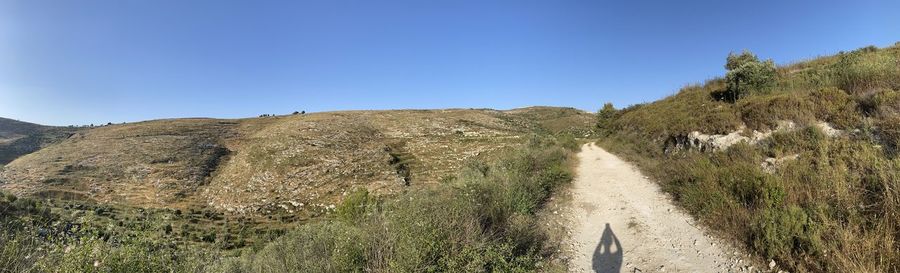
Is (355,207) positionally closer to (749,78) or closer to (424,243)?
(424,243)

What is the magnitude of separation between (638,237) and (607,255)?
3.51 ft

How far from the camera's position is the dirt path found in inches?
260

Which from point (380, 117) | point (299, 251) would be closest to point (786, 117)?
point (299, 251)

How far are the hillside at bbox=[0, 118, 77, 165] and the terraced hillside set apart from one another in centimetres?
2716

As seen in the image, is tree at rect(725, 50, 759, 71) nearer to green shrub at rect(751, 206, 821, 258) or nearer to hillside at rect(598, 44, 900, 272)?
hillside at rect(598, 44, 900, 272)

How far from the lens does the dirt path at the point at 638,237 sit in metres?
6.59

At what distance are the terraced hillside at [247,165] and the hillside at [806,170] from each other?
1437 inches

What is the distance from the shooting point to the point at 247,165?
61688mm

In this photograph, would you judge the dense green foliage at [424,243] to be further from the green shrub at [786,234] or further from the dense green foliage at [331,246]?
the green shrub at [786,234]

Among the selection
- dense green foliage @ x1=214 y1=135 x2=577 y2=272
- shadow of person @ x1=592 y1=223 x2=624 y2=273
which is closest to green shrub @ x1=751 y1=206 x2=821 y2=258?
shadow of person @ x1=592 y1=223 x2=624 y2=273

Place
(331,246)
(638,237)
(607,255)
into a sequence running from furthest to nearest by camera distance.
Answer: (638,237) < (607,255) < (331,246)

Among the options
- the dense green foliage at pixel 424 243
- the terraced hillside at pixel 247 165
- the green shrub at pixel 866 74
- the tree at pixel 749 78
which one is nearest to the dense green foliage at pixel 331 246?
the dense green foliage at pixel 424 243

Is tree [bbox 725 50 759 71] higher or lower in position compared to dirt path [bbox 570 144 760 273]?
higher

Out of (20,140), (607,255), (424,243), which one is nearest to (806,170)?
(607,255)
